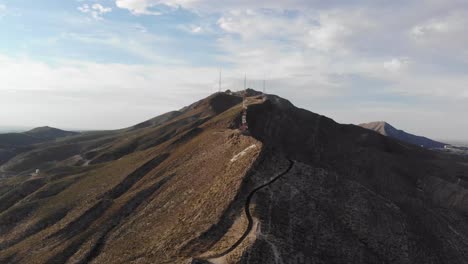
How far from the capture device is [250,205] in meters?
59.4

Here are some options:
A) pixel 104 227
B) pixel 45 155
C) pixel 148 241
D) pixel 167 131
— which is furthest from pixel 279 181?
pixel 45 155

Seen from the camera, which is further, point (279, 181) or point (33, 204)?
point (33, 204)

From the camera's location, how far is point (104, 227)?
261 ft

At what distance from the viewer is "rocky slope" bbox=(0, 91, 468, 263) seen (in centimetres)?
5581

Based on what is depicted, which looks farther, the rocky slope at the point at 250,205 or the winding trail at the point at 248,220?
the rocky slope at the point at 250,205

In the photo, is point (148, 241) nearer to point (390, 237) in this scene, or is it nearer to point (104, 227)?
point (104, 227)

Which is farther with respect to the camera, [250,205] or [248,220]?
[250,205]

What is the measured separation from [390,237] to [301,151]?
53.8 metres

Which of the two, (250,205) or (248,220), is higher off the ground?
(250,205)

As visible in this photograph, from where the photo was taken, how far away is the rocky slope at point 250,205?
183ft

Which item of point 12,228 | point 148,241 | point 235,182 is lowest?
point 12,228

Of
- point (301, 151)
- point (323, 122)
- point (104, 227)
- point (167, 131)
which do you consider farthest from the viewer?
point (167, 131)

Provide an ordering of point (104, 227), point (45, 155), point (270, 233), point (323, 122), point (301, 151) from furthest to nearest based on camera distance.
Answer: point (45, 155) < point (323, 122) < point (301, 151) < point (104, 227) < point (270, 233)

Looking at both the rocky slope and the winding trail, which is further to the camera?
the rocky slope
